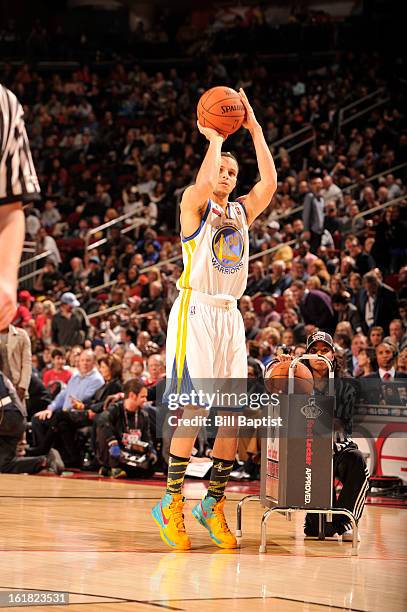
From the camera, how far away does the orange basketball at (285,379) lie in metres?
6.66

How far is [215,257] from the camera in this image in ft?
21.0

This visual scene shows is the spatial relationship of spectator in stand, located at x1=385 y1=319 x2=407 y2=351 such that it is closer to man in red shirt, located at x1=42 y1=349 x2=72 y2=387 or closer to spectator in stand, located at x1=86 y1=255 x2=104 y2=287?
man in red shirt, located at x1=42 y1=349 x2=72 y2=387

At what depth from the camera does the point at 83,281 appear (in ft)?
61.2

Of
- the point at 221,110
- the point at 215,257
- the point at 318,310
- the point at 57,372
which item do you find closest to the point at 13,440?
the point at 57,372

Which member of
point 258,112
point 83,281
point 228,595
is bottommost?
point 228,595

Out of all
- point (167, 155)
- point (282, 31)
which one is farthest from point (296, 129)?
point (282, 31)

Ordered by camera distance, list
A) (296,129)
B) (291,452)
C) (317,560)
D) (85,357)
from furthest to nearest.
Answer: (296,129)
(85,357)
(291,452)
(317,560)

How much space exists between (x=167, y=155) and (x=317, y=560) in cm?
1684

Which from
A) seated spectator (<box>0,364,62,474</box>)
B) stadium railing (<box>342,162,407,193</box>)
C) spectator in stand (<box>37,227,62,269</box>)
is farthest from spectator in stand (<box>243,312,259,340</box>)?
spectator in stand (<box>37,227,62,269</box>)

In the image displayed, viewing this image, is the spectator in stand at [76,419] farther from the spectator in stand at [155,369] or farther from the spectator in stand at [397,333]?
the spectator in stand at [397,333]

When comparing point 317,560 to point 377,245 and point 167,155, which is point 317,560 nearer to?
point 377,245

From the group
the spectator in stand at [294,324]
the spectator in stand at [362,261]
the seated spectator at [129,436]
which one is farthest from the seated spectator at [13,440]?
the spectator in stand at [362,261]

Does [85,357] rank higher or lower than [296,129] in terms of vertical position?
lower

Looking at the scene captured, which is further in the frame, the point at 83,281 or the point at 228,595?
the point at 83,281
